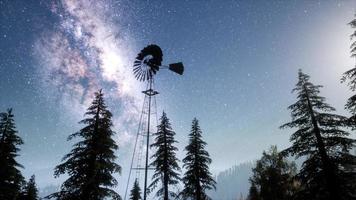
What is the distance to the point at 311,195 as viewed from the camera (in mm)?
13859

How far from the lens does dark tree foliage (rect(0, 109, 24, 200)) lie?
63.7 feet

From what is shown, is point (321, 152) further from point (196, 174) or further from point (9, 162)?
point (9, 162)

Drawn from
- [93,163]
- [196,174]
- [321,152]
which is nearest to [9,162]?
[93,163]

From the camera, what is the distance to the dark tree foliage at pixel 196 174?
23.4 metres

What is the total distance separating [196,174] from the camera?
23734 mm

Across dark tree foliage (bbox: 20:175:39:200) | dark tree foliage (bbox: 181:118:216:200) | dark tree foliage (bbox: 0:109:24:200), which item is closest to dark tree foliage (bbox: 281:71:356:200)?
dark tree foliage (bbox: 181:118:216:200)

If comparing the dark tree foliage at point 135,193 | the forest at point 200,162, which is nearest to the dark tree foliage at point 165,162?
the forest at point 200,162

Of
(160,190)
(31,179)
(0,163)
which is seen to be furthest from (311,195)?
(31,179)

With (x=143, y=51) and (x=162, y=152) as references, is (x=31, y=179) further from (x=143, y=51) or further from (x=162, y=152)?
(x=143, y=51)

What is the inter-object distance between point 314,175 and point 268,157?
11964 mm

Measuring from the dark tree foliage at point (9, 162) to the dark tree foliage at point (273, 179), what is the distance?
24.2 metres

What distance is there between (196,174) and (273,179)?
8.17 m

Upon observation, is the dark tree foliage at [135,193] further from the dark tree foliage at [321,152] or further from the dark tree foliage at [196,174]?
the dark tree foliage at [321,152]

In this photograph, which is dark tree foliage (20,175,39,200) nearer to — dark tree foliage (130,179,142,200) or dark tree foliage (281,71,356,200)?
dark tree foliage (130,179,142,200)
